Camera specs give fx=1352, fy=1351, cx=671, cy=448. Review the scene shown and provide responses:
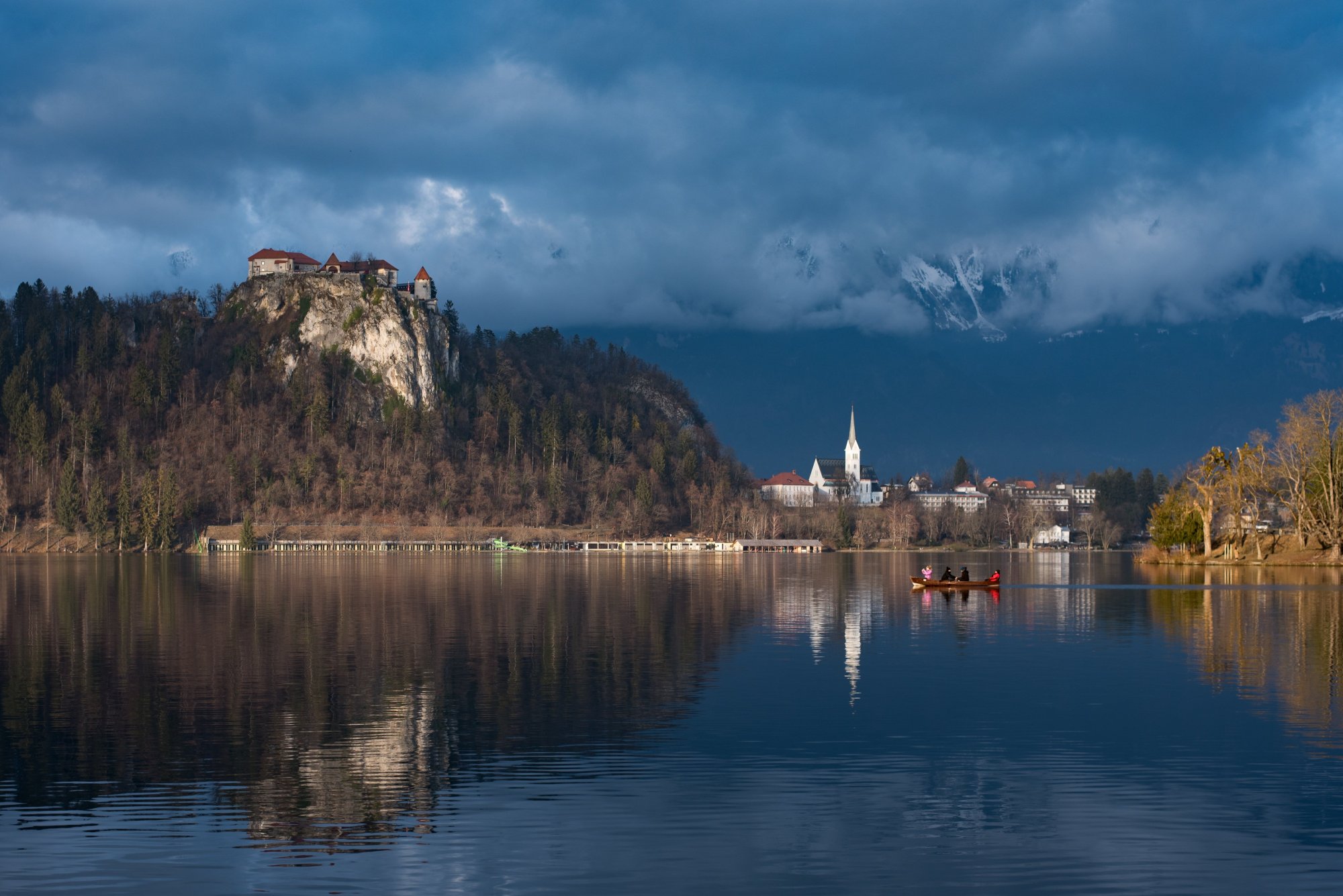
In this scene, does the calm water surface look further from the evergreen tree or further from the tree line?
the evergreen tree

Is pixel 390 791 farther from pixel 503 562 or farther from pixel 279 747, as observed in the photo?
pixel 503 562

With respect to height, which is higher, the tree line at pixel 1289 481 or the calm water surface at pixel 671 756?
the tree line at pixel 1289 481

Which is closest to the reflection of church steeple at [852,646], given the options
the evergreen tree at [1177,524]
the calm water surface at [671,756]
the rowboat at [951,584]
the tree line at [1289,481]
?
the calm water surface at [671,756]

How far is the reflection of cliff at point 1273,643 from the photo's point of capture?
41938mm

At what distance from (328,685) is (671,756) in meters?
17.3

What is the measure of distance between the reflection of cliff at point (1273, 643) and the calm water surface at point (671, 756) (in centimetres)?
30

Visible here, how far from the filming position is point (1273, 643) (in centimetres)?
5822

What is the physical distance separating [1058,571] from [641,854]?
130 m

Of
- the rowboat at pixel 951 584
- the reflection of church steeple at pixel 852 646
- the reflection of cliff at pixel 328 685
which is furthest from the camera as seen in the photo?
the rowboat at pixel 951 584

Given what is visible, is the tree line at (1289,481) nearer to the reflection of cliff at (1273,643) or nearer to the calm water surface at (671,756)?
the reflection of cliff at (1273,643)

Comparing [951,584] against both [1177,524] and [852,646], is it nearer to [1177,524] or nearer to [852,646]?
[852,646]

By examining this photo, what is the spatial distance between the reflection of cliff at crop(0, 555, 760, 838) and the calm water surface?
7.4 inches

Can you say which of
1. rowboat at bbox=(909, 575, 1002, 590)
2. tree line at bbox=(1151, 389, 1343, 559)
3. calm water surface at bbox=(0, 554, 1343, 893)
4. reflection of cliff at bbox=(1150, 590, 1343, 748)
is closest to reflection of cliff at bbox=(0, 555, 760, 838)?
calm water surface at bbox=(0, 554, 1343, 893)

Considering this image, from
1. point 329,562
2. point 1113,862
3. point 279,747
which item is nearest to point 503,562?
point 329,562
